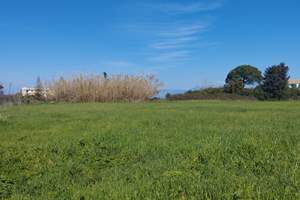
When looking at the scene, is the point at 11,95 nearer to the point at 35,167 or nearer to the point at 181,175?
the point at 35,167

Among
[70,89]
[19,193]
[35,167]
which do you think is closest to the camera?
[19,193]

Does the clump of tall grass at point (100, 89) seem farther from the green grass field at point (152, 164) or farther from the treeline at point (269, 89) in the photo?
the green grass field at point (152, 164)

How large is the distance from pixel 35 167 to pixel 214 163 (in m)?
2.76

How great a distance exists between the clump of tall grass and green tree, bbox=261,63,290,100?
14.0m

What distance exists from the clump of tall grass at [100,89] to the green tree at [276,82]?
1405 cm

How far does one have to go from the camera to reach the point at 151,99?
100ft

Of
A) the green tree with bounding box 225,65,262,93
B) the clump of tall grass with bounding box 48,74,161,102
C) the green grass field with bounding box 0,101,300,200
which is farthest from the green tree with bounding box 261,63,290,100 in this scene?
the green grass field with bounding box 0,101,300,200

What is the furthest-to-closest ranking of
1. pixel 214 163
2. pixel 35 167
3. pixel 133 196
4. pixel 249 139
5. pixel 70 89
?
1. pixel 70 89
2. pixel 249 139
3. pixel 35 167
4. pixel 214 163
5. pixel 133 196

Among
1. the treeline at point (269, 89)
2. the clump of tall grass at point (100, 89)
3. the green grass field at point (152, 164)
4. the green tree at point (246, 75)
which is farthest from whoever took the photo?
the green tree at point (246, 75)

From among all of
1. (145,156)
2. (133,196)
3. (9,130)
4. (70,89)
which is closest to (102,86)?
(70,89)

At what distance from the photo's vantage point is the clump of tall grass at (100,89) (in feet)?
94.9

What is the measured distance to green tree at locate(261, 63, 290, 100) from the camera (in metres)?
37.0

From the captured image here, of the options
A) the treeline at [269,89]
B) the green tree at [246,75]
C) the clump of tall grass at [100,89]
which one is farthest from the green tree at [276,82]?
the clump of tall grass at [100,89]

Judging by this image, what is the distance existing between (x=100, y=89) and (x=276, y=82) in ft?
60.9
